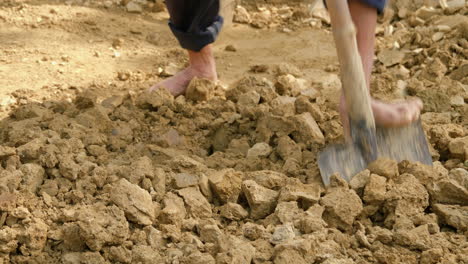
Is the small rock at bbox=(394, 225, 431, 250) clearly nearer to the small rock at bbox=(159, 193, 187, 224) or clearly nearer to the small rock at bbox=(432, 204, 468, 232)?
the small rock at bbox=(432, 204, 468, 232)

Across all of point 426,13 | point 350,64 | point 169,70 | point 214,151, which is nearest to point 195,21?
point 169,70

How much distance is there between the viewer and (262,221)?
233 centimetres

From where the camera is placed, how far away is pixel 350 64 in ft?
7.89

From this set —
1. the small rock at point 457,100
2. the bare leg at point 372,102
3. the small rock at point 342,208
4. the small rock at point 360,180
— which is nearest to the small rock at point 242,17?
the small rock at point 457,100

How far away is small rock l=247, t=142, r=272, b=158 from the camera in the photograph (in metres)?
2.71

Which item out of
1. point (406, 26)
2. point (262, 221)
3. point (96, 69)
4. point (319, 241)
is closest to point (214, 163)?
point (262, 221)

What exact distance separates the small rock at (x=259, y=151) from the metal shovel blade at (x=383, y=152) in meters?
0.26

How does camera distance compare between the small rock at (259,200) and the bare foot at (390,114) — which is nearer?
the small rock at (259,200)

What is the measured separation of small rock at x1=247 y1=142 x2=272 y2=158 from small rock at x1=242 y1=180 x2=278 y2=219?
32cm

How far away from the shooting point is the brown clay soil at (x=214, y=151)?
2164mm

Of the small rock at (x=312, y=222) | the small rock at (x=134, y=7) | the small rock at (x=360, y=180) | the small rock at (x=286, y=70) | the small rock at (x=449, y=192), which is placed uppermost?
the small rock at (x=449, y=192)

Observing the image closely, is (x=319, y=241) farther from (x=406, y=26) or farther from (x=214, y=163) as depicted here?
(x=406, y=26)

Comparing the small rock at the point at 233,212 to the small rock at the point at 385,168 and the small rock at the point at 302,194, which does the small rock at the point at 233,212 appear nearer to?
the small rock at the point at 302,194

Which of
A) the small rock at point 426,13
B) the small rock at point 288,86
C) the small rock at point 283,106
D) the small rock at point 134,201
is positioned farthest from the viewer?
the small rock at point 426,13
